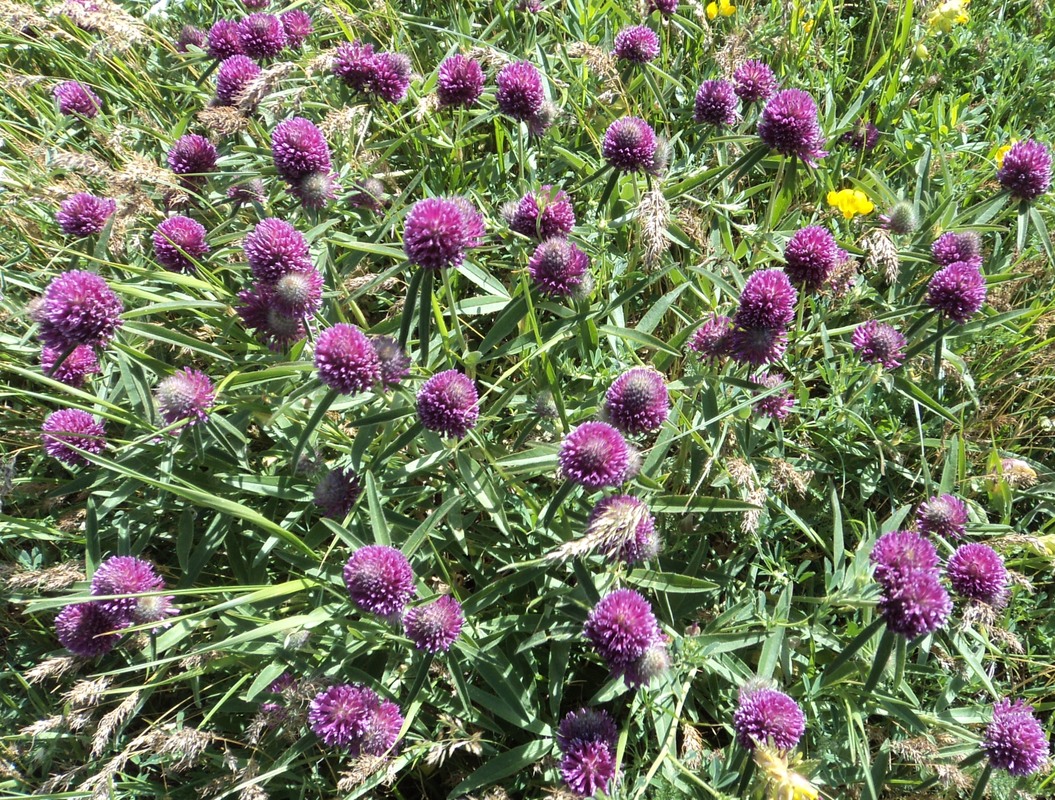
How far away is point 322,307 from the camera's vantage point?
2.60m

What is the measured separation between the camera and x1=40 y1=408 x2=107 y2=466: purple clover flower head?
259 cm

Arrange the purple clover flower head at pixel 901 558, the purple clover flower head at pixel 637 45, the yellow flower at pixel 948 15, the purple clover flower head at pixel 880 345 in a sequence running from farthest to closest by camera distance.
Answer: the yellow flower at pixel 948 15, the purple clover flower head at pixel 637 45, the purple clover flower head at pixel 880 345, the purple clover flower head at pixel 901 558

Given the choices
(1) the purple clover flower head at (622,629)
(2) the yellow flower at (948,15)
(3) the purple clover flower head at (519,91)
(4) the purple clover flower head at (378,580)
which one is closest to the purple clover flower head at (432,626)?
(4) the purple clover flower head at (378,580)

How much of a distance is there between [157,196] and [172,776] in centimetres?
211

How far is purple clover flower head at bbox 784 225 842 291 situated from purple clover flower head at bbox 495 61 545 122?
40.6 inches

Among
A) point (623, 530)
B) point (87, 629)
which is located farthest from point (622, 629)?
point (87, 629)

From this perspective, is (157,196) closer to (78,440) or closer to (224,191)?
(224,191)

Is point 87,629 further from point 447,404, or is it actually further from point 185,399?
point 447,404

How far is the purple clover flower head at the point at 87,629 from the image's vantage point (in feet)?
7.98

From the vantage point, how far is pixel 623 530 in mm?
1977

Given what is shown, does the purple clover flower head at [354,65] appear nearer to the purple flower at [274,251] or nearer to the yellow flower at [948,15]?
the purple flower at [274,251]

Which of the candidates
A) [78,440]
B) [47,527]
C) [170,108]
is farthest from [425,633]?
[170,108]

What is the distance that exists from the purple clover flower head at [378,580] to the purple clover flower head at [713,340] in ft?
3.78

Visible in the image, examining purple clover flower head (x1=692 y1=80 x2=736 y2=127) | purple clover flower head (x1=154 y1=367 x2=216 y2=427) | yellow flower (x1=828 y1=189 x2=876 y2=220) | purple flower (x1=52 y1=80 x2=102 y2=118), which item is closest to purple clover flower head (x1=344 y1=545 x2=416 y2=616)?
purple clover flower head (x1=154 y1=367 x2=216 y2=427)
